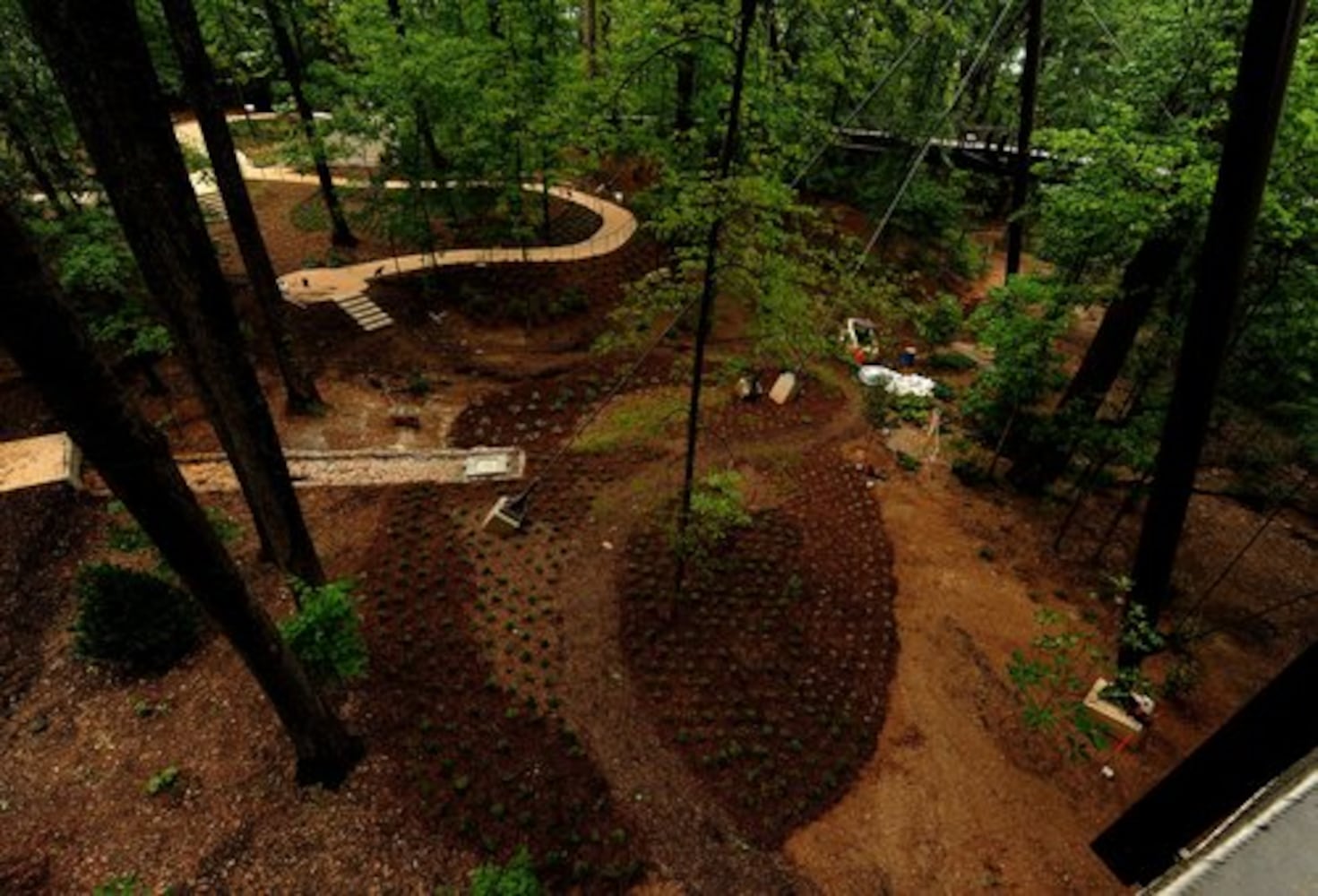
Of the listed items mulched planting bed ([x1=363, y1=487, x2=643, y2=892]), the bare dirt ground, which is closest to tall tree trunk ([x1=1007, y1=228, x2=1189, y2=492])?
the bare dirt ground

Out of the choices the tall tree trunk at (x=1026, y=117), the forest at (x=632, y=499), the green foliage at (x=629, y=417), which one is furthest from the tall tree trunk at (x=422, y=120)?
the tall tree trunk at (x=1026, y=117)

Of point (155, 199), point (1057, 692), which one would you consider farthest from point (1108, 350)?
point (155, 199)

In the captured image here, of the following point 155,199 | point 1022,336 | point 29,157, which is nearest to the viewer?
point 155,199

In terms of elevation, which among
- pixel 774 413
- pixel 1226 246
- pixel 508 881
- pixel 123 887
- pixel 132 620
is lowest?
pixel 774 413

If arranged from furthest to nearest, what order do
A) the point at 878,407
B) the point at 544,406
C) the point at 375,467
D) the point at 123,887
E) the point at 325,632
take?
the point at 878,407
the point at 544,406
the point at 375,467
the point at 325,632
the point at 123,887

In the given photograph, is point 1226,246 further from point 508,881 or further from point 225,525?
point 225,525

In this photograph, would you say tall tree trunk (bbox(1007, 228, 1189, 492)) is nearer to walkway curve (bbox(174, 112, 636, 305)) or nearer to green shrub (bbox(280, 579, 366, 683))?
green shrub (bbox(280, 579, 366, 683))

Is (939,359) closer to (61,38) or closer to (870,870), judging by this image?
(870,870)
